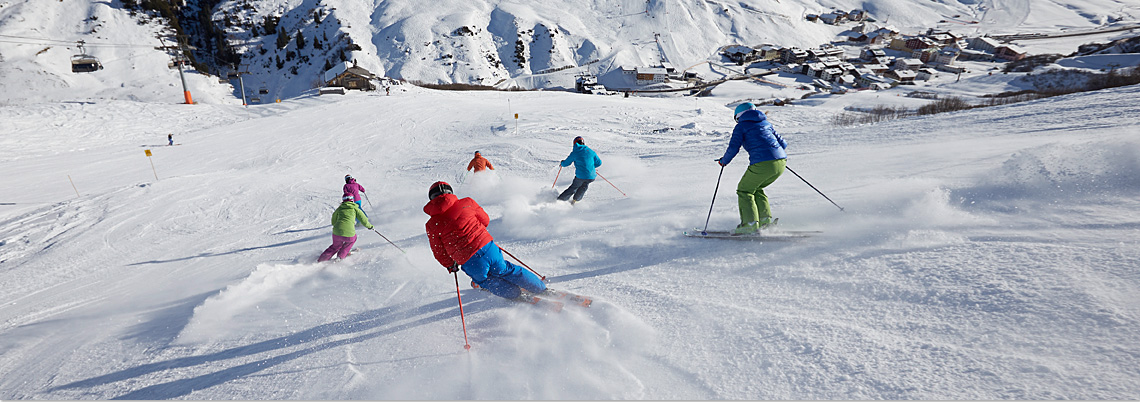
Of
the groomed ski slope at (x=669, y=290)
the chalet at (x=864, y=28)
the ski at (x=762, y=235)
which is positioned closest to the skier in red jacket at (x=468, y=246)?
the groomed ski slope at (x=669, y=290)

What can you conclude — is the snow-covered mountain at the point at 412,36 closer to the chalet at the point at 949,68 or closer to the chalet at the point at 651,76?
the chalet at the point at 651,76

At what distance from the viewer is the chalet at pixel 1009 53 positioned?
52875 millimetres

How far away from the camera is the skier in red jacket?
12.8ft

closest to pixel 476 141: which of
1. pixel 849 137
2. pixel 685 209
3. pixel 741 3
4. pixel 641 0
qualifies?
pixel 685 209

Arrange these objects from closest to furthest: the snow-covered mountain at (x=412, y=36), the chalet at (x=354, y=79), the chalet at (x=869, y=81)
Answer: the chalet at (x=354, y=79) < the chalet at (x=869, y=81) < the snow-covered mountain at (x=412, y=36)

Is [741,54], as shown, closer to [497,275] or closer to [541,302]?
[541,302]

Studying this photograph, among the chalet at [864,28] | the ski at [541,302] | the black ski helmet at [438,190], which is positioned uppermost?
the chalet at [864,28]

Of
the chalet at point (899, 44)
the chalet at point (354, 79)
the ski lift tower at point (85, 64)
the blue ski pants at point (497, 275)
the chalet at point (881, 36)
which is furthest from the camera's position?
the chalet at point (881, 36)

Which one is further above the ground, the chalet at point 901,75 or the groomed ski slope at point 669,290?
the chalet at point 901,75

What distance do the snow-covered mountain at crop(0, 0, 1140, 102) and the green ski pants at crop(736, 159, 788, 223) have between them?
2114 inches

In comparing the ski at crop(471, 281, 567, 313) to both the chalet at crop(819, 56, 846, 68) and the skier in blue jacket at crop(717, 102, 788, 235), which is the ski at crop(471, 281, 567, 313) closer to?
the skier in blue jacket at crop(717, 102, 788, 235)

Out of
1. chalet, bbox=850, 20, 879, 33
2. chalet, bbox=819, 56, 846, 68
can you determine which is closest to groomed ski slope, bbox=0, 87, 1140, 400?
chalet, bbox=819, 56, 846, 68

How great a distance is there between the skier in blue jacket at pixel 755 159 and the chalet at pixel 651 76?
51.9 m

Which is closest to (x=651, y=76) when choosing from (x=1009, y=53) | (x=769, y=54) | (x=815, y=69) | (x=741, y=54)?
(x=741, y=54)
